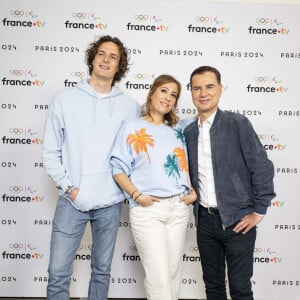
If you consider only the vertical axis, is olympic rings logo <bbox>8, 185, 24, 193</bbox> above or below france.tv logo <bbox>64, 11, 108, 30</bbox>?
below

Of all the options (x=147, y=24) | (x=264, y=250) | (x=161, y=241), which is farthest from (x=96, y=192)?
(x=264, y=250)

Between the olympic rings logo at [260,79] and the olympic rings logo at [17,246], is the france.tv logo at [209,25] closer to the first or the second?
the olympic rings logo at [260,79]

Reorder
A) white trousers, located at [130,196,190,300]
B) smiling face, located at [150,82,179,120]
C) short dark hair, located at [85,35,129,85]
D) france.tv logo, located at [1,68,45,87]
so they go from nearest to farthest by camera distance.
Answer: white trousers, located at [130,196,190,300], smiling face, located at [150,82,179,120], short dark hair, located at [85,35,129,85], france.tv logo, located at [1,68,45,87]

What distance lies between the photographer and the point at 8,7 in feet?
7.52

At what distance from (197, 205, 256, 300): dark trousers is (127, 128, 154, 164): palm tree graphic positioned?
0.43 m

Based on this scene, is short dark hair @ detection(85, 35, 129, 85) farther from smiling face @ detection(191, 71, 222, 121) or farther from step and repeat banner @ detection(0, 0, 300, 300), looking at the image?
step and repeat banner @ detection(0, 0, 300, 300)

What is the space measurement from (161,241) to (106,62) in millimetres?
928

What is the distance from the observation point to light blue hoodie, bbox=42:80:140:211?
5.08ft

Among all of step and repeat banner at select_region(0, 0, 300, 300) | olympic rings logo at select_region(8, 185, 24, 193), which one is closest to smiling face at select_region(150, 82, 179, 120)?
step and repeat banner at select_region(0, 0, 300, 300)

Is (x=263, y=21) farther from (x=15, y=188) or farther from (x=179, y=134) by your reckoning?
(x=15, y=188)

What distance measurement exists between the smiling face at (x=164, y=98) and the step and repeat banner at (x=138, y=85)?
73 cm

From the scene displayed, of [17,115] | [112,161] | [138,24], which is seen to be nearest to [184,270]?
[112,161]

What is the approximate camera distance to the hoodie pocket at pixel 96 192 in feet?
5.06

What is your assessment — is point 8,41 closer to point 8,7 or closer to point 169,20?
point 8,7
